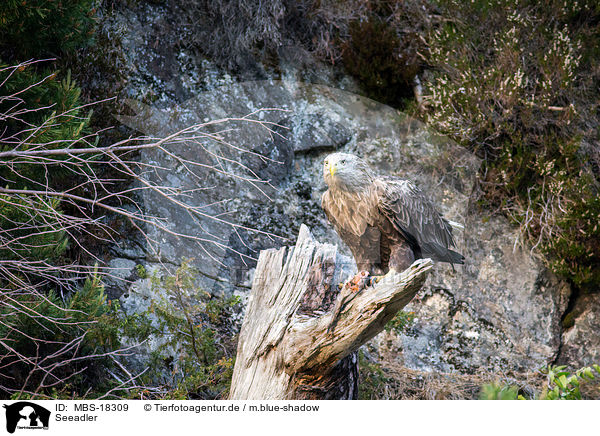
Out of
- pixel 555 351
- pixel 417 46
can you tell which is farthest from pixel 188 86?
pixel 555 351

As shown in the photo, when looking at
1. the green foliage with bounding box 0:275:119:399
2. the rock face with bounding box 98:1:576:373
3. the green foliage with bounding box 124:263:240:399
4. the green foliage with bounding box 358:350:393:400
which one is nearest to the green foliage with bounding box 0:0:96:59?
the rock face with bounding box 98:1:576:373

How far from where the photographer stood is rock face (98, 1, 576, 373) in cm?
421

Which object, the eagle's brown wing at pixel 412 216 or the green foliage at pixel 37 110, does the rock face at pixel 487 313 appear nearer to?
the eagle's brown wing at pixel 412 216

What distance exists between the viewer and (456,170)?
451 cm

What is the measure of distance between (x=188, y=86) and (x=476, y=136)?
2486 mm

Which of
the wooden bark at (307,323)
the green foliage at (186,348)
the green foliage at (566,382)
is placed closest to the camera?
the green foliage at (566,382)

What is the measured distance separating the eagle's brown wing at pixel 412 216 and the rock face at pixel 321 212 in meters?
1.48

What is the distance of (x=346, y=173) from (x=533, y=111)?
2.44 meters

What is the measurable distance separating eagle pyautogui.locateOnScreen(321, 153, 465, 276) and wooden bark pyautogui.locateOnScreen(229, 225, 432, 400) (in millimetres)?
186

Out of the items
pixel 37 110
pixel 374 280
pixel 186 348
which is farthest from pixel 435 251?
pixel 37 110

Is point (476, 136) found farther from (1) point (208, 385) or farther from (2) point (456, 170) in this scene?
(1) point (208, 385)

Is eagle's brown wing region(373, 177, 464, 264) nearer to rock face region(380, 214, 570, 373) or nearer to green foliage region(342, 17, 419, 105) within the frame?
rock face region(380, 214, 570, 373)

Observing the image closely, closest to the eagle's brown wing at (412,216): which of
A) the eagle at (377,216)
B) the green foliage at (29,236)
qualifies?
the eagle at (377,216)

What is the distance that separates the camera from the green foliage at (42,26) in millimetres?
3035
